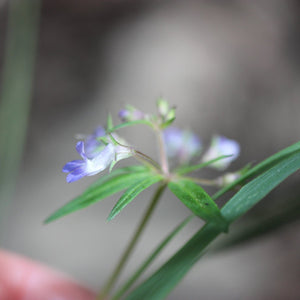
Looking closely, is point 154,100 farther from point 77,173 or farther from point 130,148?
point 77,173

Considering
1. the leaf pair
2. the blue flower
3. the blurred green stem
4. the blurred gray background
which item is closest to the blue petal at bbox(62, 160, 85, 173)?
the blue flower

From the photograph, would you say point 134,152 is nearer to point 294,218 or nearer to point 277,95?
point 294,218

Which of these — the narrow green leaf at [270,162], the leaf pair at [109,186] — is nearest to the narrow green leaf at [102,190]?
the leaf pair at [109,186]

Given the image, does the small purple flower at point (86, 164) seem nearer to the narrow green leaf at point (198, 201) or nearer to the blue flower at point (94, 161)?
the blue flower at point (94, 161)

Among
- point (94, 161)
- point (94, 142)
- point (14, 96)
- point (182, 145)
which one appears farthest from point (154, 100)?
point (94, 161)

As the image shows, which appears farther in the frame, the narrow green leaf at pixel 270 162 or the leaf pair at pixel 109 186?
the leaf pair at pixel 109 186

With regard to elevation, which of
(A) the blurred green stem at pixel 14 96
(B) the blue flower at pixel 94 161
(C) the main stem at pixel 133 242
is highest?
(A) the blurred green stem at pixel 14 96
